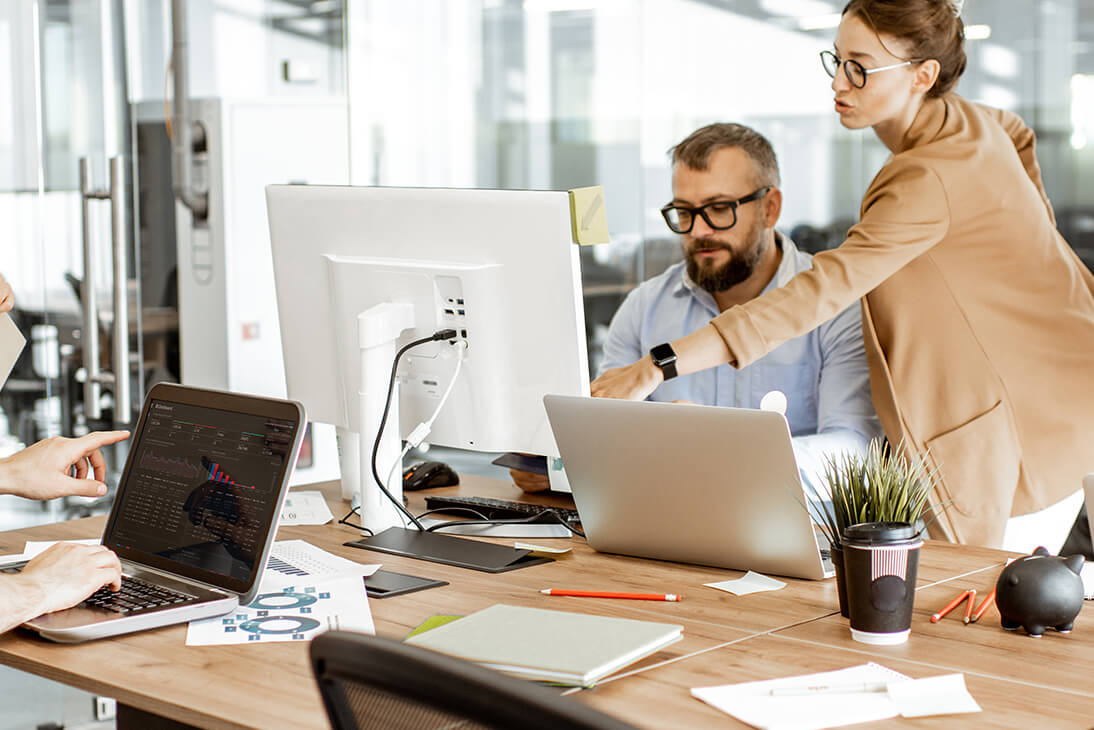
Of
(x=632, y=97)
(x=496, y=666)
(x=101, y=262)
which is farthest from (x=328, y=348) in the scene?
(x=632, y=97)

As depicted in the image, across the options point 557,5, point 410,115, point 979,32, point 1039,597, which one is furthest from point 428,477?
point 410,115

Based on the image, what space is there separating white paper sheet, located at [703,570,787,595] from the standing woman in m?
0.50

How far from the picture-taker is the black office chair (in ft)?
2.15

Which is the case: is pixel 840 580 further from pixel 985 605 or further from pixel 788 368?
pixel 788 368

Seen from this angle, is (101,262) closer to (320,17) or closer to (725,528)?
(320,17)

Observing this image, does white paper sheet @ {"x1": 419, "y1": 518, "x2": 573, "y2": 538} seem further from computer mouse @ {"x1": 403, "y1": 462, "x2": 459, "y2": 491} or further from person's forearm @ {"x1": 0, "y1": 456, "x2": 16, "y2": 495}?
person's forearm @ {"x1": 0, "y1": 456, "x2": 16, "y2": 495}

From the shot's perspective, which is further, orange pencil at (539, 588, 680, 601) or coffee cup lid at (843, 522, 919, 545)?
orange pencil at (539, 588, 680, 601)

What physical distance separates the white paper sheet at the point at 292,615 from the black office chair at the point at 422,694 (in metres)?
0.55

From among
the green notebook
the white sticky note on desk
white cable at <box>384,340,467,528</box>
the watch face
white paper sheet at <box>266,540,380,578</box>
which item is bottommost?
white paper sheet at <box>266,540,380,578</box>

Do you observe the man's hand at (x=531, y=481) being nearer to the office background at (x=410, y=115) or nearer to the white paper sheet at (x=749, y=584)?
the white paper sheet at (x=749, y=584)

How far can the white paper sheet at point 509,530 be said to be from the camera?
1956 millimetres

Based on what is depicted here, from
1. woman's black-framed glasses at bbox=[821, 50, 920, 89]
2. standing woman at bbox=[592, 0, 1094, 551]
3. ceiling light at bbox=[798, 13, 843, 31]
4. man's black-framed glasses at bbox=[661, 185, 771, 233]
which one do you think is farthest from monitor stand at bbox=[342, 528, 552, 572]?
ceiling light at bbox=[798, 13, 843, 31]

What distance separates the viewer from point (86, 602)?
1.49m

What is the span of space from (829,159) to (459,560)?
3009mm
